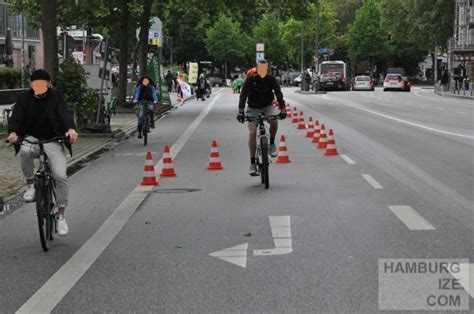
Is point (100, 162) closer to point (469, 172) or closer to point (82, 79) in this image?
point (82, 79)

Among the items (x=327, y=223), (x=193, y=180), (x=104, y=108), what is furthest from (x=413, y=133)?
(x=327, y=223)

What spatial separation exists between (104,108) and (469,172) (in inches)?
462

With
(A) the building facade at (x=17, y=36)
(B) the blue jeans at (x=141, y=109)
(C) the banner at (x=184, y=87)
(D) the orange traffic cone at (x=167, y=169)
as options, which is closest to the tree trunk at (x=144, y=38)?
(C) the banner at (x=184, y=87)

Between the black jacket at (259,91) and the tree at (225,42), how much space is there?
88.0 meters

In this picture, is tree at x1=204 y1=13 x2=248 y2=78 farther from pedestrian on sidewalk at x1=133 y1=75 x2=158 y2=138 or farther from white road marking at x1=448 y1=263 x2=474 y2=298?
white road marking at x1=448 y1=263 x2=474 y2=298

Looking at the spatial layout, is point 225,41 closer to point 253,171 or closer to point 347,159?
point 347,159

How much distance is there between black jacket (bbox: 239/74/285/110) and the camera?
11.6 meters

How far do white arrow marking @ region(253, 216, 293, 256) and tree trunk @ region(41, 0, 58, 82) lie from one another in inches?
518

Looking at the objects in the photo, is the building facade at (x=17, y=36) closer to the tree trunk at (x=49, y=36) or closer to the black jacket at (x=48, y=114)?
the tree trunk at (x=49, y=36)

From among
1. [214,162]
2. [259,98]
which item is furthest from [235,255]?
[214,162]

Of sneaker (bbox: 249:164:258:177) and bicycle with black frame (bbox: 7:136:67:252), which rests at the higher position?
bicycle with black frame (bbox: 7:136:67:252)

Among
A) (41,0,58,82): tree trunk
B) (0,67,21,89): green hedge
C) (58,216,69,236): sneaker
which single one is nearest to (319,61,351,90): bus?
(0,67,21,89): green hedge

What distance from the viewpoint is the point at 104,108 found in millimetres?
21891

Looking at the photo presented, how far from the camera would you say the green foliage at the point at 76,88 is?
20125 mm
